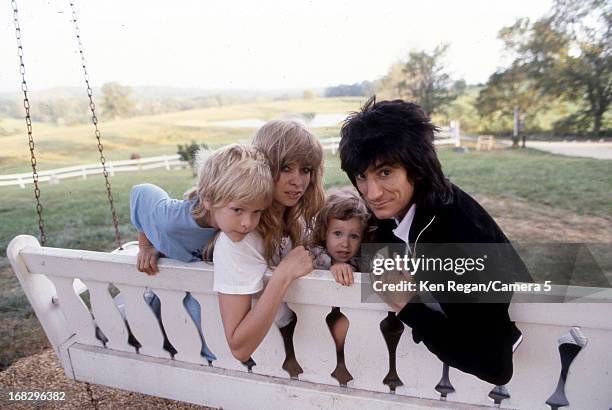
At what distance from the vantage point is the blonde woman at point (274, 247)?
49.1 inches

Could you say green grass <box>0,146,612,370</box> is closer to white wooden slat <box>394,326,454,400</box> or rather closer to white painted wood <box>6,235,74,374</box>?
white painted wood <box>6,235,74,374</box>

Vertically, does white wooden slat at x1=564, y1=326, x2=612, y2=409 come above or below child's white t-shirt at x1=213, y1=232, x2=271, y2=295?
below

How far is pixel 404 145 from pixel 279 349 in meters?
0.84

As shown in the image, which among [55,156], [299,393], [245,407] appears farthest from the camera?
[55,156]

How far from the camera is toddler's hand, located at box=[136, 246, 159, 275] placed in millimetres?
1468

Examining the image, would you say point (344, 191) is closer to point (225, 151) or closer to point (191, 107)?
point (225, 151)

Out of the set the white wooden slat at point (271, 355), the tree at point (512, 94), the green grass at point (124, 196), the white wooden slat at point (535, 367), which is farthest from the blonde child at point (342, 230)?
the tree at point (512, 94)

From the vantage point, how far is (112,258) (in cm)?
156

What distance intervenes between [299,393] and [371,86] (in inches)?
360

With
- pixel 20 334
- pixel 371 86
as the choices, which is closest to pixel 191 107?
pixel 371 86

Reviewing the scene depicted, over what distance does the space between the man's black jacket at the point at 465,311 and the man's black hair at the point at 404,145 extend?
65 mm

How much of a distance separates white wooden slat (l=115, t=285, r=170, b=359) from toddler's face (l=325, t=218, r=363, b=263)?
764mm

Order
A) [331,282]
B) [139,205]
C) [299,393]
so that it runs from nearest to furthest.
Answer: [331,282] → [299,393] → [139,205]

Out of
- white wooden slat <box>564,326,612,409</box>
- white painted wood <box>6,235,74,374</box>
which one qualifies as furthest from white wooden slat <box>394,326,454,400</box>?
white painted wood <box>6,235,74,374</box>
